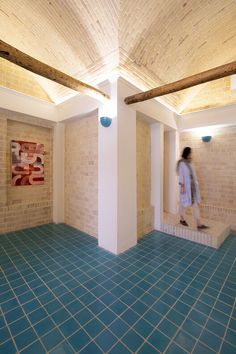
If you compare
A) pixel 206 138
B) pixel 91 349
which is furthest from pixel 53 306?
pixel 206 138

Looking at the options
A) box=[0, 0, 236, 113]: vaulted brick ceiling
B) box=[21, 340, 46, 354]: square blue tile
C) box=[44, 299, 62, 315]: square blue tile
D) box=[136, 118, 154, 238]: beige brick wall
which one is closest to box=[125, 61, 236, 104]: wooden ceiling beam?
box=[0, 0, 236, 113]: vaulted brick ceiling

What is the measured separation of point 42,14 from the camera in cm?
274

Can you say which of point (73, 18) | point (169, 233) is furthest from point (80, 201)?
point (73, 18)

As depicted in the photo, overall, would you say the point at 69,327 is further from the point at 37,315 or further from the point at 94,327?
the point at 37,315

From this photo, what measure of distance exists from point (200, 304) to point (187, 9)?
4201 millimetres

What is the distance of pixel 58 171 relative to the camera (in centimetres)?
468

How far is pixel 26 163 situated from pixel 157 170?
3369mm

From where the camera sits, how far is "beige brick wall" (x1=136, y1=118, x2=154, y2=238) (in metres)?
3.87

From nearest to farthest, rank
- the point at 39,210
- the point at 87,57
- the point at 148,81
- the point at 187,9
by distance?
the point at 187,9 → the point at 87,57 → the point at 148,81 → the point at 39,210

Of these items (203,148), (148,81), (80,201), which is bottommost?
(80,201)

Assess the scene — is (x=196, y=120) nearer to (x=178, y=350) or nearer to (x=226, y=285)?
(x=226, y=285)

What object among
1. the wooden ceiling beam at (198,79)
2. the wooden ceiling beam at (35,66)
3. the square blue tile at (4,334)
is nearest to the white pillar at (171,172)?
the wooden ceiling beam at (198,79)

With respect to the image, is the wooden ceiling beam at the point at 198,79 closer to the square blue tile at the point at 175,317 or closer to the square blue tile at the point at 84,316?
the square blue tile at the point at 175,317

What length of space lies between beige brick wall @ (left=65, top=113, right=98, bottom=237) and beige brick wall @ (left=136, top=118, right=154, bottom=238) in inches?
38.8
